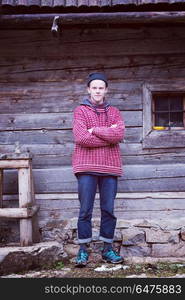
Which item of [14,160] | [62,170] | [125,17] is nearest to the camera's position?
[125,17]

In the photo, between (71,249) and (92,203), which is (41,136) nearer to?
(92,203)

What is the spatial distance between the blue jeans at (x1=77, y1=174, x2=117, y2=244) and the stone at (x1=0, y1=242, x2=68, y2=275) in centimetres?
36

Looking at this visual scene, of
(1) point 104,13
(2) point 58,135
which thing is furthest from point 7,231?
(1) point 104,13

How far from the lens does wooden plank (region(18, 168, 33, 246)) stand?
4711 mm

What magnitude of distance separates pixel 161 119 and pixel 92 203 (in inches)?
59.4

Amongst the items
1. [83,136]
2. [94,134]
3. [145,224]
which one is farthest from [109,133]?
[145,224]

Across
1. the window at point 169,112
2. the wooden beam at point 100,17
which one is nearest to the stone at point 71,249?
the window at point 169,112

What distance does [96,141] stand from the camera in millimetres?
4465

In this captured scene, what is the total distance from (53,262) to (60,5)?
2.84 meters

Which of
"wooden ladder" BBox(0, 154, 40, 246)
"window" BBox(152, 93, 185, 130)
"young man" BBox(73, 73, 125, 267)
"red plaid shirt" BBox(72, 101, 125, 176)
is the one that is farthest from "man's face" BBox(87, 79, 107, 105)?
"wooden ladder" BBox(0, 154, 40, 246)

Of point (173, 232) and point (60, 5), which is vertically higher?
point (60, 5)

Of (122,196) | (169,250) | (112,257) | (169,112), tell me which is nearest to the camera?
(112,257)

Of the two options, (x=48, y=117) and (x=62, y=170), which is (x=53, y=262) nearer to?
(x=62, y=170)

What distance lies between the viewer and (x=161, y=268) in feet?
15.0
